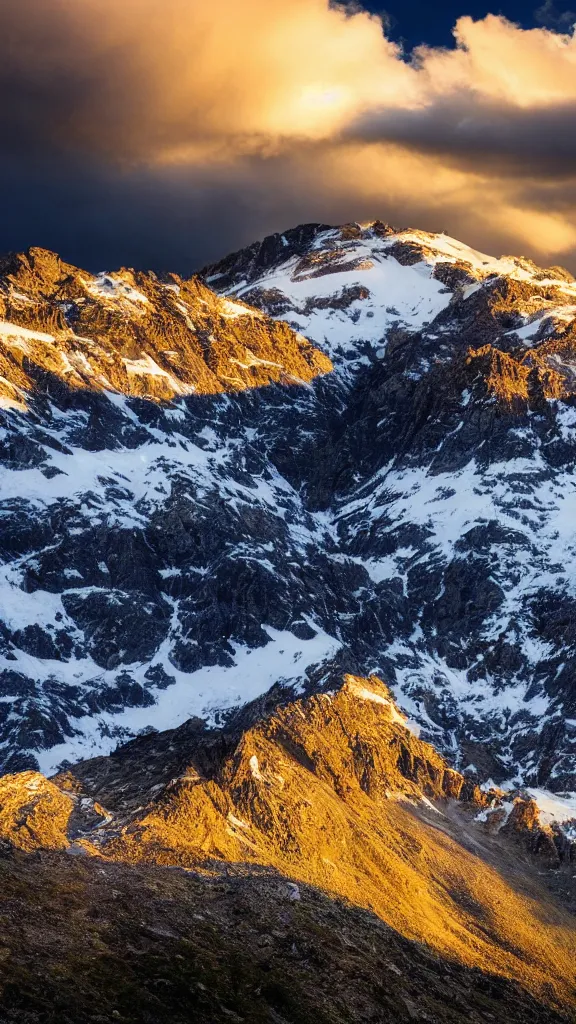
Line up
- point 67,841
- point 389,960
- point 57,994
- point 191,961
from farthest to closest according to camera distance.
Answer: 1. point 67,841
2. point 389,960
3. point 191,961
4. point 57,994

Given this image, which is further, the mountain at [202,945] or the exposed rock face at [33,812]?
the exposed rock face at [33,812]

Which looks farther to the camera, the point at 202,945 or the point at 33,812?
the point at 33,812

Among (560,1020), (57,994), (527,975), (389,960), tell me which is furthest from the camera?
(527,975)

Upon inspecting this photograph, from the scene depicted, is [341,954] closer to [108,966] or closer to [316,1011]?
[316,1011]

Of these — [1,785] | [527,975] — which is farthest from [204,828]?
[527,975]

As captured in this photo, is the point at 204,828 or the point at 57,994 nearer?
the point at 57,994

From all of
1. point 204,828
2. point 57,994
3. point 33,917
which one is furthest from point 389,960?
point 204,828

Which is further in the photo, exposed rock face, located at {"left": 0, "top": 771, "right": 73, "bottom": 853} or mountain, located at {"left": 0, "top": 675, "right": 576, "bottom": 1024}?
exposed rock face, located at {"left": 0, "top": 771, "right": 73, "bottom": 853}

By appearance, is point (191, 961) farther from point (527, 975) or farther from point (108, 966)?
point (527, 975)

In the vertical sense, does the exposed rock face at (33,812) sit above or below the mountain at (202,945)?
below

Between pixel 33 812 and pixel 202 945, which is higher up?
pixel 202 945

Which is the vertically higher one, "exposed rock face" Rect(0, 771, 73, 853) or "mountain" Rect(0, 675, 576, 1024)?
"mountain" Rect(0, 675, 576, 1024)
